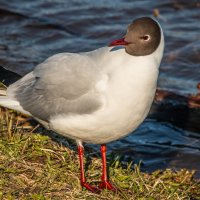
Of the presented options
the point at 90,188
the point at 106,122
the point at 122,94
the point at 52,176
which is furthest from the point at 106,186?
the point at 122,94

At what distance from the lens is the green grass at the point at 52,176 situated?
5270 mm

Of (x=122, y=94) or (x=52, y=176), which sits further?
(x=52, y=176)

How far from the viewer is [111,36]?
40.0 feet

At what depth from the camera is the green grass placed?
527 centimetres

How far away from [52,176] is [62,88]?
710 millimetres

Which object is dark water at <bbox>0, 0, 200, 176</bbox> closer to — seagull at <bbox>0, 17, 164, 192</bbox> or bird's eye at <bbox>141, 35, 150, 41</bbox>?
seagull at <bbox>0, 17, 164, 192</bbox>

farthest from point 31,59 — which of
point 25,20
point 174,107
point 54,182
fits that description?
point 54,182

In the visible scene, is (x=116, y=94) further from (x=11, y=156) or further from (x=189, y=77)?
(x=189, y=77)

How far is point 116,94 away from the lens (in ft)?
17.2

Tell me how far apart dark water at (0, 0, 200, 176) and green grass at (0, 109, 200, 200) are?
7.42 ft

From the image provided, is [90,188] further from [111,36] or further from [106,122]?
[111,36]

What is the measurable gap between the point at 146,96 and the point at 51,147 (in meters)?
1.20

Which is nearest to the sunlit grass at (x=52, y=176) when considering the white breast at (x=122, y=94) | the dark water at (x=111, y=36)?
the white breast at (x=122, y=94)

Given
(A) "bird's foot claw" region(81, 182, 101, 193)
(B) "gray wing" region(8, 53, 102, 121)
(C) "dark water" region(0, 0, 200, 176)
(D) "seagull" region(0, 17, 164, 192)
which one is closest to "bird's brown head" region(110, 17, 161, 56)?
(D) "seagull" region(0, 17, 164, 192)
